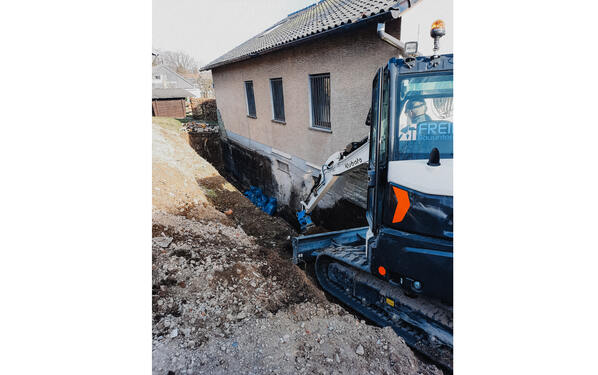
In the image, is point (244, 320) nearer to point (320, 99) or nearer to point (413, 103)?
point (413, 103)

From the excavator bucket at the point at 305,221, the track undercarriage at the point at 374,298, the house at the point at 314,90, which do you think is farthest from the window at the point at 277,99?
the track undercarriage at the point at 374,298

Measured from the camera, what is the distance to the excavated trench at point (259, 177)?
588cm

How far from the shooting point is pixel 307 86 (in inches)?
241

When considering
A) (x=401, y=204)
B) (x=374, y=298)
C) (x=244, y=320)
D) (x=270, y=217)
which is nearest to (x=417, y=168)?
(x=401, y=204)

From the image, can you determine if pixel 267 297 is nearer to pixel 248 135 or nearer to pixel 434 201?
pixel 434 201

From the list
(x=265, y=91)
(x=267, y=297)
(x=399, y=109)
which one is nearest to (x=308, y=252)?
(x=267, y=297)

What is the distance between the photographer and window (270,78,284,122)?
737cm

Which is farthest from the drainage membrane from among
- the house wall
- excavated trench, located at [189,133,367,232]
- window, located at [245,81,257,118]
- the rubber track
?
the house wall

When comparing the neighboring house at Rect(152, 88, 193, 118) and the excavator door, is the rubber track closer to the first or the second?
the excavator door

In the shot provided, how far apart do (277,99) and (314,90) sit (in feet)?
6.06

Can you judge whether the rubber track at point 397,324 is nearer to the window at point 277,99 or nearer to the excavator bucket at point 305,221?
the excavator bucket at point 305,221

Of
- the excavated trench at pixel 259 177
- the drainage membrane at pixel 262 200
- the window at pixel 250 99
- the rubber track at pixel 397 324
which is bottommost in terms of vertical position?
the rubber track at pixel 397 324

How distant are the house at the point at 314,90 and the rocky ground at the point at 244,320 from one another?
251cm

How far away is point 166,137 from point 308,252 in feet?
33.5
